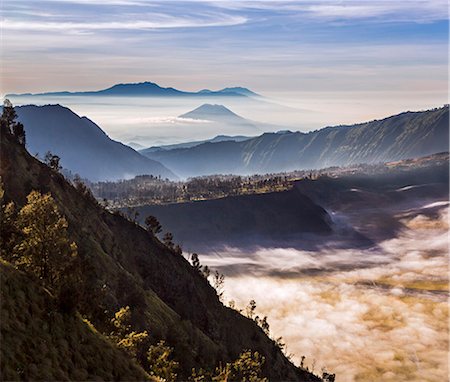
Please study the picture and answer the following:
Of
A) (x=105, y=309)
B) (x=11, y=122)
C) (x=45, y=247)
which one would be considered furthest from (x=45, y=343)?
(x=11, y=122)

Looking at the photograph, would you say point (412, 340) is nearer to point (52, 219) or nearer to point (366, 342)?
point (366, 342)

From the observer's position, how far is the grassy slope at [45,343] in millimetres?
36656

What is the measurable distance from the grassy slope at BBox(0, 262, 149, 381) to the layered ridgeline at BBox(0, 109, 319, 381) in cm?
8

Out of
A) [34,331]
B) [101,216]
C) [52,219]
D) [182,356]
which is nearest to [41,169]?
[101,216]

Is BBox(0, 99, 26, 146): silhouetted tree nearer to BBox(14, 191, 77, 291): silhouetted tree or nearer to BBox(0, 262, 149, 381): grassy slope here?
BBox(14, 191, 77, 291): silhouetted tree

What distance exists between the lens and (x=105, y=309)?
69750mm

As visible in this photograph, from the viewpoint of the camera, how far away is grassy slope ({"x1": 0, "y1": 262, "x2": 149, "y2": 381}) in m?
36.7

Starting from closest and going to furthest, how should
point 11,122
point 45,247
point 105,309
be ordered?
point 45,247 < point 105,309 < point 11,122

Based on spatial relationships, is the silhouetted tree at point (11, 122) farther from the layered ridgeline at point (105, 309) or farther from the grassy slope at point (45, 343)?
the grassy slope at point (45, 343)

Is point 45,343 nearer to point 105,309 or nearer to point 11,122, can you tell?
point 105,309

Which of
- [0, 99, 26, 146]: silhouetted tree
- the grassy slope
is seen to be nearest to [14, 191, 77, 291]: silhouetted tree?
the grassy slope

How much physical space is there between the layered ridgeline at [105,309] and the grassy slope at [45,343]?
8cm

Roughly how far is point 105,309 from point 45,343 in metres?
30.9

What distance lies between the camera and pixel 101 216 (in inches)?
4525
